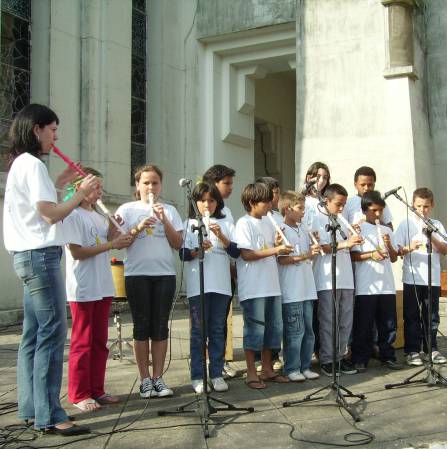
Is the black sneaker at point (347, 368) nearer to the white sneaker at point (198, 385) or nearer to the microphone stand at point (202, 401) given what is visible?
the white sneaker at point (198, 385)

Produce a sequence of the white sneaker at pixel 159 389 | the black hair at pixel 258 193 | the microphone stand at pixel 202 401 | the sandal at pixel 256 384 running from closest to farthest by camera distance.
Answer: the microphone stand at pixel 202 401 < the white sneaker at pixel 159 389 < the sandal at pixel 256 384 < the black hair at pixel 258 193

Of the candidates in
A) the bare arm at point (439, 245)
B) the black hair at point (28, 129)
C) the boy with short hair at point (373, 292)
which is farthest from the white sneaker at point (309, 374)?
the black hair at point (28, 129)

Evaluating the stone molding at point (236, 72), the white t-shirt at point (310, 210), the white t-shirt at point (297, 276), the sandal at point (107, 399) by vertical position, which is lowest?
the sandal at point (107, 399)

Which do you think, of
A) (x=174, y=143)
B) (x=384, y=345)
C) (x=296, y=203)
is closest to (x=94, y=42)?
(x=174, y=143)

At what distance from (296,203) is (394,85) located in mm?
5038

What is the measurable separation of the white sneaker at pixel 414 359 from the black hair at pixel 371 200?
1480 millimetres

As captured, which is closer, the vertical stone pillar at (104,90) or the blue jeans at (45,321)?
the blue jeans at (45,321)

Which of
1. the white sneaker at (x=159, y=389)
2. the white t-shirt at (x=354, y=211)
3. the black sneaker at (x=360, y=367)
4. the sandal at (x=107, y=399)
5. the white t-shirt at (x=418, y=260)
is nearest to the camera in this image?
the sandal at (x=107, y=399)

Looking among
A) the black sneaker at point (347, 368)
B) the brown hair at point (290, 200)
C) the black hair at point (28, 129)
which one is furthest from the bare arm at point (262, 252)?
the black hair at point (28, 129)

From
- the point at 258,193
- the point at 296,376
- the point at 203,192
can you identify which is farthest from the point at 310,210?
the point at 296,376

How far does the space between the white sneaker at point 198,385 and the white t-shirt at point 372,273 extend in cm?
182

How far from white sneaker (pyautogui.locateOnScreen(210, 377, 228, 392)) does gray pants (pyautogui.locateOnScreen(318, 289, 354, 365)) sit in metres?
1.10

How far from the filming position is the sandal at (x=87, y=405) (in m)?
4.47

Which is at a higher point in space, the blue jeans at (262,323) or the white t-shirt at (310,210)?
the white t-shirt at (310,210)
